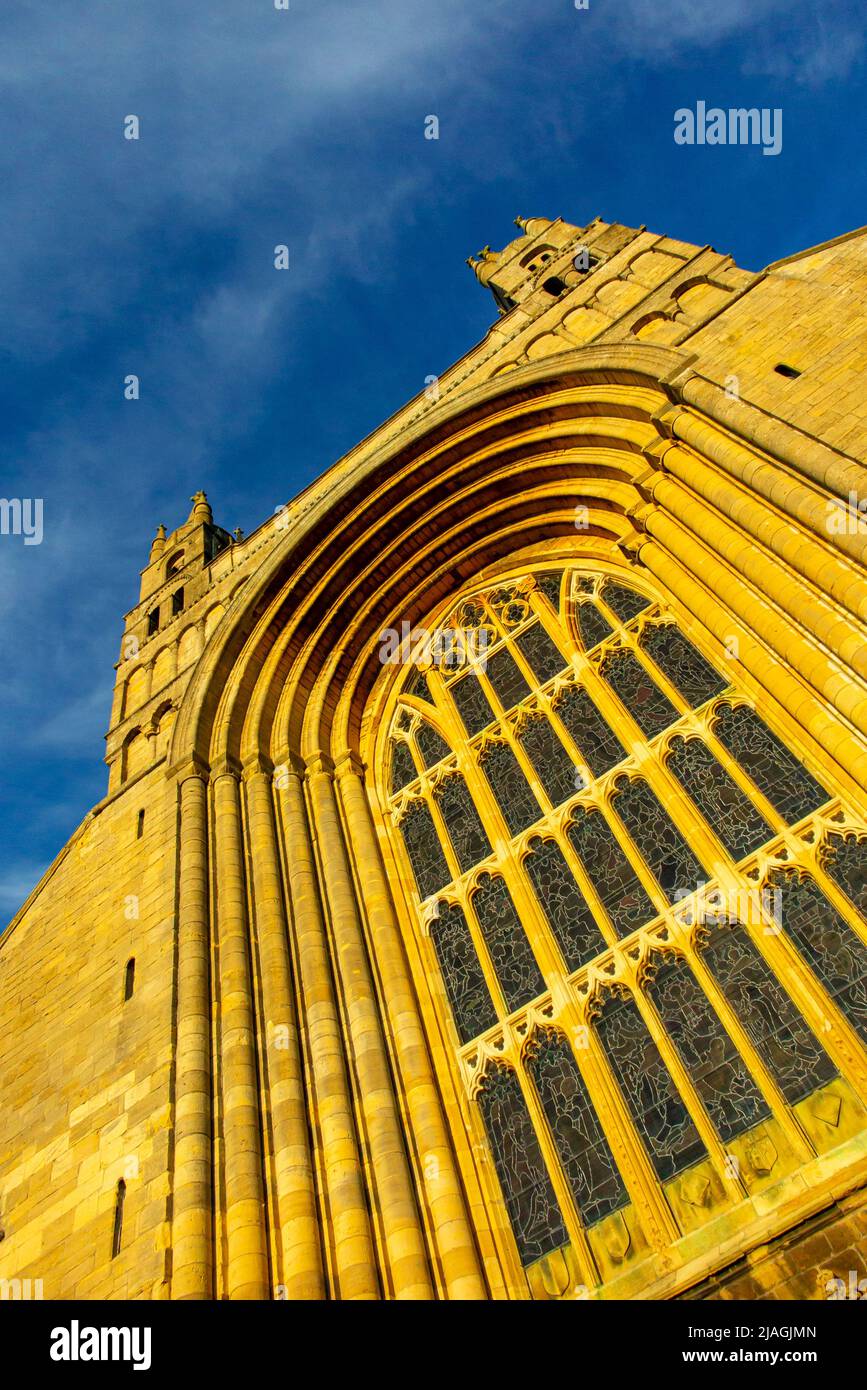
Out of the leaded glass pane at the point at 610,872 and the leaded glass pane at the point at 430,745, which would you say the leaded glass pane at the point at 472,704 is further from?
the leaded glass pane at the point at 610,872

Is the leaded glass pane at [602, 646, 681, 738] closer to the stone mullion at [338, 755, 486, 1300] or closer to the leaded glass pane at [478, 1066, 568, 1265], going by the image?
the stone mullion at [338, 755, 486, 1300]

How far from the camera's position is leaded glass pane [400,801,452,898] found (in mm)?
13000

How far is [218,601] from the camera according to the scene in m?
17.9

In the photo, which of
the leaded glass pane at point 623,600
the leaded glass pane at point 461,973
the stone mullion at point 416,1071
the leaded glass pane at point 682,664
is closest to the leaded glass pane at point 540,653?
the leaded glass pane at point 623,600

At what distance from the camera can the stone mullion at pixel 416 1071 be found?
9219 mm

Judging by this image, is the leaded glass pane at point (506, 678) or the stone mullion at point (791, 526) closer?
the stone mullion at point (791, 526)

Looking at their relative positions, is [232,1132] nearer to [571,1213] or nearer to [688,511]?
[571,1213]

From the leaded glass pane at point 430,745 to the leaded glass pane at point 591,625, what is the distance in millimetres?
2174

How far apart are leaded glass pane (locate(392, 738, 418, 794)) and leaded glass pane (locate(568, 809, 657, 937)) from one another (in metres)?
3.23

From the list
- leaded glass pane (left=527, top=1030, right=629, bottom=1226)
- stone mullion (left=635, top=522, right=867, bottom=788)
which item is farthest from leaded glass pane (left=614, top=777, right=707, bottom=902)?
leaded glass pane (left=527, top=1030, right=629, bottom=1226)

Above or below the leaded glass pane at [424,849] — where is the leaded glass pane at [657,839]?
below

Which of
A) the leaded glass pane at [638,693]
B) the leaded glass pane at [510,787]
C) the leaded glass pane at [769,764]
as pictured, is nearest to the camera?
the leaded glass pane at [769,764]

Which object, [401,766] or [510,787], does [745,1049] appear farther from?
[401,766]
